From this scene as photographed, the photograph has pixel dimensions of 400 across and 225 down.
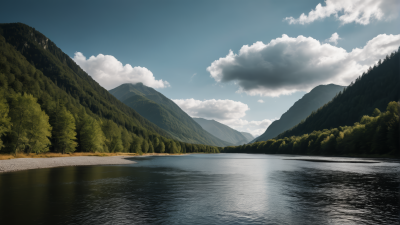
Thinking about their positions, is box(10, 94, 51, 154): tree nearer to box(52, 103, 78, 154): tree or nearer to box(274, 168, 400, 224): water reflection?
box(52, 103, 78, 154): tree

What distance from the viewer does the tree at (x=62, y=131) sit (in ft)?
310

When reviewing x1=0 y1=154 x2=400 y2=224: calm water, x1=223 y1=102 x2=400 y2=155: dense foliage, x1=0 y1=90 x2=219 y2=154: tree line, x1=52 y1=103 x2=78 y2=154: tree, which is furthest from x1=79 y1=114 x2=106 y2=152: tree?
x1=223 y1=102 x2=400 y2=155: dense foliage

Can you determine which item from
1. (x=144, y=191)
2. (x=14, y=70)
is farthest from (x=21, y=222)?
(x=14, y=70)

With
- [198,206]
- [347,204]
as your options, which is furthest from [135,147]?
[347,204]

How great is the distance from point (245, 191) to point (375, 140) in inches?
4396

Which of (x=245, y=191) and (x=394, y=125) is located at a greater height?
(x=394, y=125)

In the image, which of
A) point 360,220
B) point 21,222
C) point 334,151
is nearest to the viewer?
point 21,222

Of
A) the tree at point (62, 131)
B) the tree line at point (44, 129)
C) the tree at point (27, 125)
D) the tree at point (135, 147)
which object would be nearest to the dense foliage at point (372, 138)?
the tree at point (135, 147)

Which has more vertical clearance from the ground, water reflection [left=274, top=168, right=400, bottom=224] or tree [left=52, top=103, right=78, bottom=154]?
tree [left=52, top=103, right=78, bottom=154]

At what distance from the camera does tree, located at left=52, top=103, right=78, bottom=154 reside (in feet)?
310

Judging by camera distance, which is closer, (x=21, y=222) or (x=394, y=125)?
(x=21, y=222)

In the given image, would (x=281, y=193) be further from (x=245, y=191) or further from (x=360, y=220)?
(x=360, y=220)

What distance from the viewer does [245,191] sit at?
99.9ft

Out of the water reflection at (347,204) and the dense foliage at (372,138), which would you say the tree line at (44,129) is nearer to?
the water reflection at (347,204)
